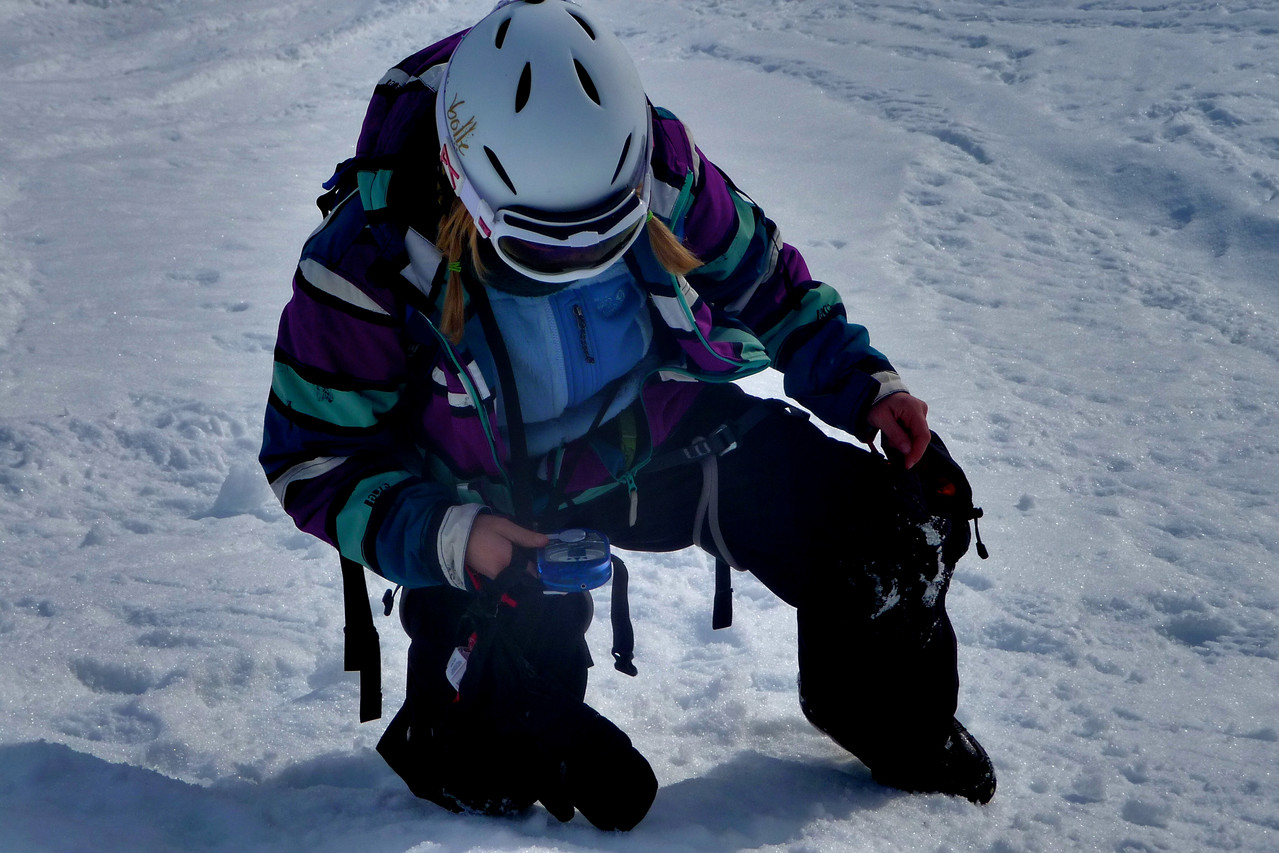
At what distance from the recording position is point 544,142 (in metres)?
1.60

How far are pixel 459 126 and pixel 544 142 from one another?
17 cm

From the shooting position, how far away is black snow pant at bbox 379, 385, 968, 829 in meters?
1.88

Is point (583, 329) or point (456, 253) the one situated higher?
point (456, 253)

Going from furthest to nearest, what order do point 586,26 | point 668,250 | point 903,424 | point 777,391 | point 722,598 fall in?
point 777,391 → point 722,598 → point 903,424 → point 668,250 → point 586,26

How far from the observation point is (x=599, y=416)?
1989 mm

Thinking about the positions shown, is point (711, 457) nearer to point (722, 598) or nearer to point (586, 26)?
point (722, 598)

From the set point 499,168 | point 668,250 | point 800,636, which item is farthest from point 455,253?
point 800,636

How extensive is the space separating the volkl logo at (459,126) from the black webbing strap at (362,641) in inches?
31.2

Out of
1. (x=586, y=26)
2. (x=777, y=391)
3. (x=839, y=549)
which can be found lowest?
(x=777, y=391)

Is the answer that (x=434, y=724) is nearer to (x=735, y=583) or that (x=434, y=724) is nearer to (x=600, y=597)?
(x=600, y=597)

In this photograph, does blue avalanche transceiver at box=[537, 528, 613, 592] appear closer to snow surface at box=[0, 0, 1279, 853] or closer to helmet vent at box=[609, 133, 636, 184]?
snow surface at box=[0, 0, 1279, 853]

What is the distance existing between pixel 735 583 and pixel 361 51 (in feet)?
23.4

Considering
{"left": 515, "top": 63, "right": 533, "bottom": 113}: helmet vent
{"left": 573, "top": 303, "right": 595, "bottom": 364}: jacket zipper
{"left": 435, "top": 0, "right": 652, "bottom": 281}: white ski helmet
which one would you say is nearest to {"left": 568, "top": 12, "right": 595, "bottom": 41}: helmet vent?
{"left": 435, "top": 0, "right": 652, "bottom": 281}: white ski helmet

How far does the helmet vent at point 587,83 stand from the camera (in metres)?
1.66
